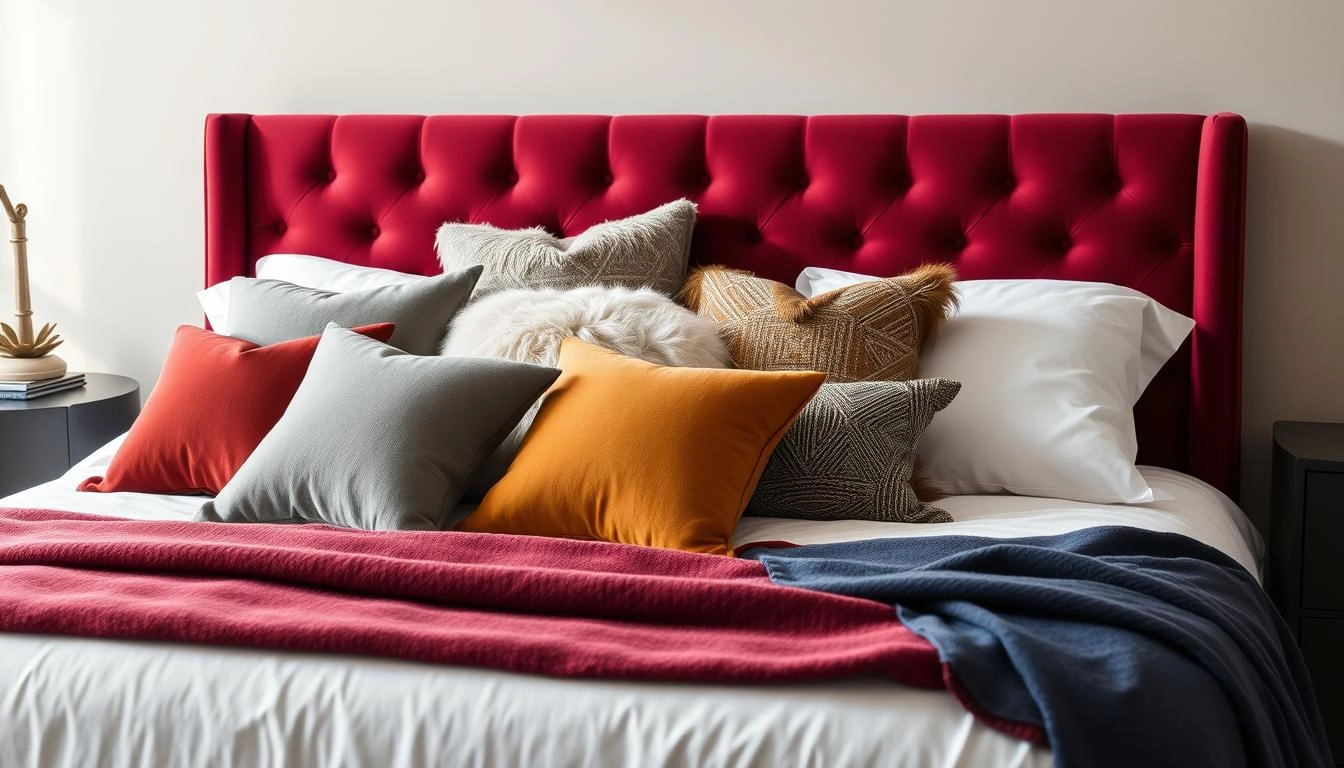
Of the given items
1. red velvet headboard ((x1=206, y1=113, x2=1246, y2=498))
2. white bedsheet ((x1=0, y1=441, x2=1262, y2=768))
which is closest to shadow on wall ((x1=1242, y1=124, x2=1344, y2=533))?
red velvet headboard ((x1=206, y1=113, x2=1246, y2=498))

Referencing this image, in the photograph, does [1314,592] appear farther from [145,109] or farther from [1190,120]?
[145,109]

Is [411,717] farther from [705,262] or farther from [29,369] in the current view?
[29,369]

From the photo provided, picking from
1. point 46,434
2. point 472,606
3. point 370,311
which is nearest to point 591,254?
point 370,311

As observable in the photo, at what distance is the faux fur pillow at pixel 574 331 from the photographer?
2107mm

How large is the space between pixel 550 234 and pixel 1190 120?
4.33ft

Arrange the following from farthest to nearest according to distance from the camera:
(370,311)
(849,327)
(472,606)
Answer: (370,311), (849,327), (472,606)

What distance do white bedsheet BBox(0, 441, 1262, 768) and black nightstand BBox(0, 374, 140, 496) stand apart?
4.77ft

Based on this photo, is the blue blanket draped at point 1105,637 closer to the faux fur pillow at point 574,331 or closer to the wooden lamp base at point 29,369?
the faux fur pillow at point 574,331

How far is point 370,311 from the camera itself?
233 cm

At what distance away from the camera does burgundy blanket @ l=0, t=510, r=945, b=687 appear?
1275 millimetres

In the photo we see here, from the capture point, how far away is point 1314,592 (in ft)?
7.34

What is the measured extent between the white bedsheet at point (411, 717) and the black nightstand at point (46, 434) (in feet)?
4.77

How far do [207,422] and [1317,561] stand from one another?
1.96 m

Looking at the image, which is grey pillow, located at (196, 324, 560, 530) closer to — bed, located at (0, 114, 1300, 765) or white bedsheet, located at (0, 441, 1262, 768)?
bed, located at (0, 114, 1300, 765)
